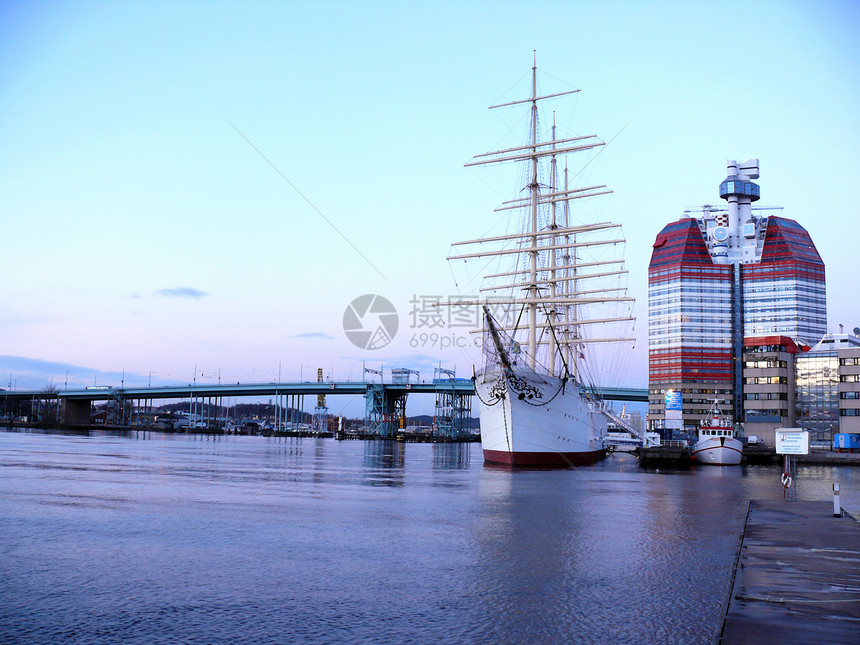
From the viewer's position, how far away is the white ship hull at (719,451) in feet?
293

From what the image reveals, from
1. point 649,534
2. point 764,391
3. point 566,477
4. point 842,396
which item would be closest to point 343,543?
point 649,534

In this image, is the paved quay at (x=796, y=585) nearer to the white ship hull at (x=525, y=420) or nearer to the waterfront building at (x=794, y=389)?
the white ship hull at (x=525, y=420)

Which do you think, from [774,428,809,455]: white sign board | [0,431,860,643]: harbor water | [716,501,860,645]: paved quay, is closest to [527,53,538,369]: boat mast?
[774,428,809,455]: white sign board

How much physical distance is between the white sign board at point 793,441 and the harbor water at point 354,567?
617 centimetres

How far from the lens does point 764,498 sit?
4200 centimetres

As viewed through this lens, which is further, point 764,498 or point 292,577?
point 764,498

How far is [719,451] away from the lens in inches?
3531

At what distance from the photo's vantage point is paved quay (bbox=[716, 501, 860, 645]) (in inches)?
483

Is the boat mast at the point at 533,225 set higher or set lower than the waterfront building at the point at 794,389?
higher

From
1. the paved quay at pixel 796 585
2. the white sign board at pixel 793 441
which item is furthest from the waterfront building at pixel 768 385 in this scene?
the paved quay at pixel 796 585

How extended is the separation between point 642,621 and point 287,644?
703cm

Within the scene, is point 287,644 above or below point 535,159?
below

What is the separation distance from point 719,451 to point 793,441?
51.8 metres

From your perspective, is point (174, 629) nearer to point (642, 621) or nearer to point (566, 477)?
point (642, 621)
